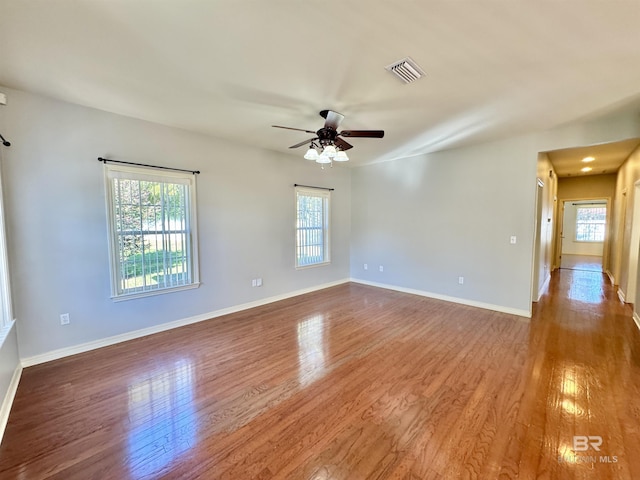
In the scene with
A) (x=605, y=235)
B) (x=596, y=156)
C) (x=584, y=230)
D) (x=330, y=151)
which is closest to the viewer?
(x=330, y=151)

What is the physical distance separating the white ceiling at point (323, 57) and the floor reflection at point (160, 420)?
2.67m

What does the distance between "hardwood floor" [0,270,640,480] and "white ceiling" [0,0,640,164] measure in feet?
8.70

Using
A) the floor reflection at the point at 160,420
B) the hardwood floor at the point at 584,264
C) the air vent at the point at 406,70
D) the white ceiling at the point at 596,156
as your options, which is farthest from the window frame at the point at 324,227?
the hardwood floor at the point at 584,264

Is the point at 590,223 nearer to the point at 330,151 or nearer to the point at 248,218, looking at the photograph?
the point at 330,151

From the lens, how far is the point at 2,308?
2.39 m

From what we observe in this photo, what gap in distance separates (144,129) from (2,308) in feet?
7.48

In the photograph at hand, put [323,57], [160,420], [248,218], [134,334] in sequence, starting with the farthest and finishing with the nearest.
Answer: [248,218]
[134,334]
[323,57]
[160,420]

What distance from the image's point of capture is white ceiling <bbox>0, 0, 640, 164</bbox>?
1.64 metres

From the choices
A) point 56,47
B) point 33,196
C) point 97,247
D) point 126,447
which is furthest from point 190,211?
point 126,447

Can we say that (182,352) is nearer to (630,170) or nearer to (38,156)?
(38,156)

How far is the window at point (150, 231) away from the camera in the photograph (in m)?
3.16

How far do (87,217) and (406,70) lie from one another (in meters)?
3.53

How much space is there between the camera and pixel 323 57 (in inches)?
81.4

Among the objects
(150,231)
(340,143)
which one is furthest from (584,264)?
(150,231)
